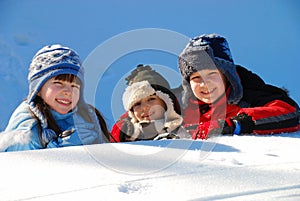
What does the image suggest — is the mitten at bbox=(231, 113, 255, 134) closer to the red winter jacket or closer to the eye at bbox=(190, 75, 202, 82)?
the red winter jacket

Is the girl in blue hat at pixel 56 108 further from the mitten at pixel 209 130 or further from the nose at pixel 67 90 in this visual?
the mitten at pixel 209 130

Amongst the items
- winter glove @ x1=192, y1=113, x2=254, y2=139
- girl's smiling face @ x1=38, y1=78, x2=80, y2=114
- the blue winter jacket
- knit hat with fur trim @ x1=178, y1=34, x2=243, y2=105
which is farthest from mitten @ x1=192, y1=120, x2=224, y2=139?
girl's smiling face @ x1=38, y1=78, x2=80, y2=114

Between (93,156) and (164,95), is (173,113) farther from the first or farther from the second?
(93,156)

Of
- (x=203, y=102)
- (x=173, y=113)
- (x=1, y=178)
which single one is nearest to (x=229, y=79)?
(x=203, y=102)

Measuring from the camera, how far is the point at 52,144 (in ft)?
5.09

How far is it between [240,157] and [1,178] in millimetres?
633

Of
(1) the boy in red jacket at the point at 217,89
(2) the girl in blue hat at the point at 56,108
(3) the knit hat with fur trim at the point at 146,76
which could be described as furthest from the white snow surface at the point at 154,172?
(3) the knit hat with fur trim at the point at 146,76

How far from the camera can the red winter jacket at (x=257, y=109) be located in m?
→ 1.42

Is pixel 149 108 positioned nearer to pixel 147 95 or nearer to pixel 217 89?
pixel 147 95

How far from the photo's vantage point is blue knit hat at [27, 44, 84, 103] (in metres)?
1.69

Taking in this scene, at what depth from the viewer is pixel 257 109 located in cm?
147

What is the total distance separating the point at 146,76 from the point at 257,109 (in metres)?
0.91

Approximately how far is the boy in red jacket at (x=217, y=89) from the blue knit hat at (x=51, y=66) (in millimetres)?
585

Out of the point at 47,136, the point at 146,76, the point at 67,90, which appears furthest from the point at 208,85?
the point at 47,136
